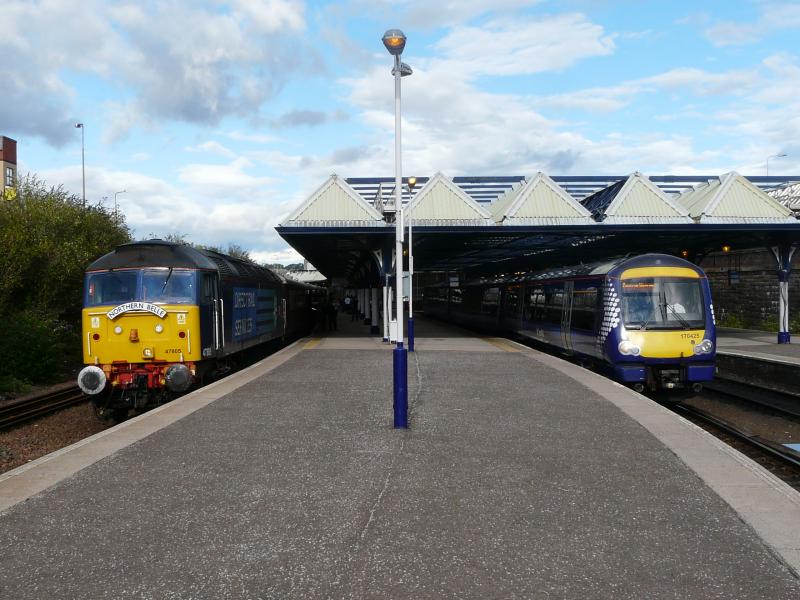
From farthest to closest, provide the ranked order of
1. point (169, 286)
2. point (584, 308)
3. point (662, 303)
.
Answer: point (584, 308) → point (662, 303) → point (169, 286)

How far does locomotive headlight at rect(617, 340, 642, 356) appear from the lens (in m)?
13.4

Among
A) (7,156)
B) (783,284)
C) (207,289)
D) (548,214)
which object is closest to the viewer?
(207,289)

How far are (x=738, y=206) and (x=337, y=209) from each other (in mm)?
13575

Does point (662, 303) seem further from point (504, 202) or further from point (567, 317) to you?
point (504, 202)

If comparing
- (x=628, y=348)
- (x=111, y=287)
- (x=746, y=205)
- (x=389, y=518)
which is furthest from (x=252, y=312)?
(x=746, y=205)

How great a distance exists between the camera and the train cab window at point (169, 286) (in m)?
12.3

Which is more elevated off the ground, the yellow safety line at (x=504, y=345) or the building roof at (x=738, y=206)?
the building roof at (x=738, y=206)

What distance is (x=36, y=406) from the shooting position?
14.9 metres

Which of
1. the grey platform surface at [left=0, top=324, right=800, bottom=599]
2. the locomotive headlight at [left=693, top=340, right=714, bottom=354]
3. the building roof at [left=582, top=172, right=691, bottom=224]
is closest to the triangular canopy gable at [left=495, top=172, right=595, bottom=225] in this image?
the building roof at [left=582, top=172, right=691, bottom=224]

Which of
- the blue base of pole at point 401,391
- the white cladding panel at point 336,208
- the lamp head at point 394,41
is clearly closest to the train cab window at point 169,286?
the blue base of pole at point 401,391

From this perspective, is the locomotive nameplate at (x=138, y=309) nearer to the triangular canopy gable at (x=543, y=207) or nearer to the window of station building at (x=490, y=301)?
the triangular canopy gable at (x=543, y=207)

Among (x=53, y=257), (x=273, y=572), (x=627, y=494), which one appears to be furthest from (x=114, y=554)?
(x=53, y=257)

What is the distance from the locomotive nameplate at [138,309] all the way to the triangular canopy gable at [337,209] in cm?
1120

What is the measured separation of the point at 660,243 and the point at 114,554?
27395mm
